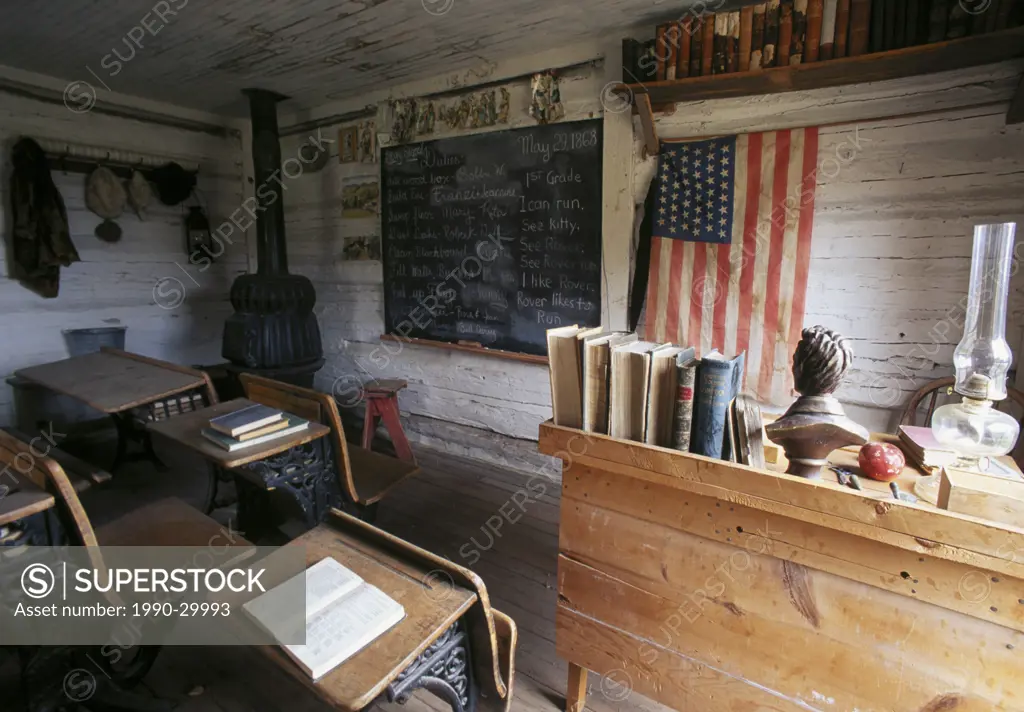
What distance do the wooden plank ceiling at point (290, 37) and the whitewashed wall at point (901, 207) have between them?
3.27 feet

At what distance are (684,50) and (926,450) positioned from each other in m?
1.99

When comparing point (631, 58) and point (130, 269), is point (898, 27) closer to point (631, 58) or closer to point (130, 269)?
point (631, 58)

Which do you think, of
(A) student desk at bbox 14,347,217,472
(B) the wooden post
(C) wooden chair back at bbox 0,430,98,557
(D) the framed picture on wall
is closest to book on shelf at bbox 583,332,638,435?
(B) the wooden post

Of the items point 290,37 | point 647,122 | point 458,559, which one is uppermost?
point 290,37

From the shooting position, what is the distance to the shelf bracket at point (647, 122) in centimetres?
260

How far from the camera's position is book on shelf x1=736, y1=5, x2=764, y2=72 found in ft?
7.46

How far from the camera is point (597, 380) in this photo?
55.4 inches

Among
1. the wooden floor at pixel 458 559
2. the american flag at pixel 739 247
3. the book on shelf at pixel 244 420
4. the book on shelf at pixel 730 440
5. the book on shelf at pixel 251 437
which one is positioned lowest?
the wooden floor at pixel 458 559

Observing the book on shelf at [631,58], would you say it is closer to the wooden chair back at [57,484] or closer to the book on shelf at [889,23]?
the book on shelf at [889,23]

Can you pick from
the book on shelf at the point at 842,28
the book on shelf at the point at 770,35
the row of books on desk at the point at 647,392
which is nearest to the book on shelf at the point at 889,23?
the book on shelf at the point at 842,28

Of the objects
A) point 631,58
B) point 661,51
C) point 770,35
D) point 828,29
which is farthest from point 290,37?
point 828,29

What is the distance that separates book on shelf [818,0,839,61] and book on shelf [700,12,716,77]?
1.39 feet

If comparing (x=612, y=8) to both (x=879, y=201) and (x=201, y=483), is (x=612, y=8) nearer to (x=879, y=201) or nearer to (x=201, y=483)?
(x=879, y=201)

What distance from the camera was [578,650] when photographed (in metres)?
1.58
